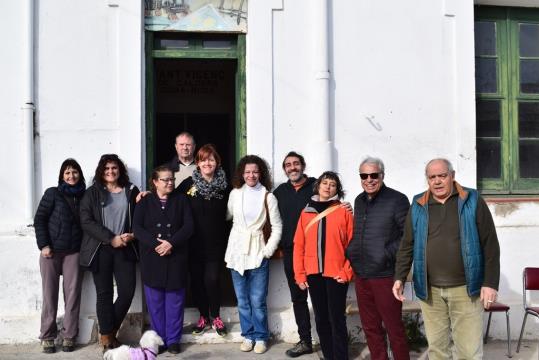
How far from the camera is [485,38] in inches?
263

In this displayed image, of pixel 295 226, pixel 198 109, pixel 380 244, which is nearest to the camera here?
pixel 380 244

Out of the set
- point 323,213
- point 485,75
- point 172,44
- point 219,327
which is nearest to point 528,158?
point 485,75

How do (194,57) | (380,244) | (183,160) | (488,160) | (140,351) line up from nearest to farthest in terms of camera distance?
(140,351)
(380,244)
(183,160)
(194,57)
(488,160)

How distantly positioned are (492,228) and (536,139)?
11.3ft

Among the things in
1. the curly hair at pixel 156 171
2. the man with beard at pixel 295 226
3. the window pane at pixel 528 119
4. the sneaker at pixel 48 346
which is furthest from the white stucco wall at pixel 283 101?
the window pane at pixel 528 119

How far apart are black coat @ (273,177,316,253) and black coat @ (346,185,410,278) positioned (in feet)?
2.82

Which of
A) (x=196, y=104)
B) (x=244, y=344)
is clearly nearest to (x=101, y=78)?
(x=244, y=344)

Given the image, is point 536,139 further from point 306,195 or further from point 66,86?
point 66,86

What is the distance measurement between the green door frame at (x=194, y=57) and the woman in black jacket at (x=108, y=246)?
0.68 metres

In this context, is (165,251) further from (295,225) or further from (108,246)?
(295,225)

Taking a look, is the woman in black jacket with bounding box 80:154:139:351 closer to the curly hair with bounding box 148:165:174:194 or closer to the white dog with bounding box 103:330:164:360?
the curly hair with bounding box 148:165:174:194

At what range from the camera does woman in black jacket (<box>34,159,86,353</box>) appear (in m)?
5.25

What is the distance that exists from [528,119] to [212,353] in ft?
14.7

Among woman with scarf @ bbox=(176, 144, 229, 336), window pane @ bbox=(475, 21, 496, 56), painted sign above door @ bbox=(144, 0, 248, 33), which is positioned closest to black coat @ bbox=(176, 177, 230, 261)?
woman with scarf @ bbox=(176, 144, 229, 336)
